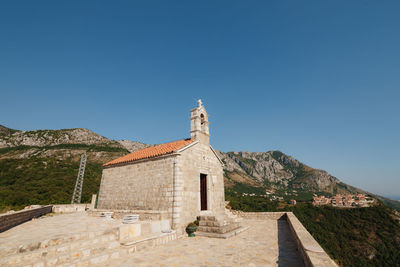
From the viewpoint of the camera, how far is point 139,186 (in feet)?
41.6

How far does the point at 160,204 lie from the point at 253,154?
15145cm

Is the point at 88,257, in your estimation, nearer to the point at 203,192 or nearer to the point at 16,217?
the point at 203,192

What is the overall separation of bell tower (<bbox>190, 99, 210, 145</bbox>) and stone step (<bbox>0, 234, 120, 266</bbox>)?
316 inches

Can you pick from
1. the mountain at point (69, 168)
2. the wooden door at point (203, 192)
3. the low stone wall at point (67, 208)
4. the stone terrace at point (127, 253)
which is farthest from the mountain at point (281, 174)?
the stone terrace at point (127, 253)

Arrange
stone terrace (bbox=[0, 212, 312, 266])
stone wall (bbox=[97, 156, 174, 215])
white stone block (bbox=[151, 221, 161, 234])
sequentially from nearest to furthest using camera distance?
stone terrace (bbox=[0, 212, 312, 266])
white stone block (bbox=[151, 221, 161, 234])
stone wall (bbox=[97, 156, 174, 215])

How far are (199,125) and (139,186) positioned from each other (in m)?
5.80

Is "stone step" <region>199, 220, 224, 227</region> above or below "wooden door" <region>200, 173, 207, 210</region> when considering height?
below

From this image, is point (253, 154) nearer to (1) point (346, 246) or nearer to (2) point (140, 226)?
(1) point (346, 246)

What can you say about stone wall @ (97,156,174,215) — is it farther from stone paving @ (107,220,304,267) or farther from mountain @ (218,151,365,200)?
mountain @ (218,151,365,200)

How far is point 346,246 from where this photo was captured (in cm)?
4188

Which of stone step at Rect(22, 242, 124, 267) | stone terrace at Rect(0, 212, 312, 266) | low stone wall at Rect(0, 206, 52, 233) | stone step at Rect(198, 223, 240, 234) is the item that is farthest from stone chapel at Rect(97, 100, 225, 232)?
low stone wall at Rect(0, 206, 52, 233)

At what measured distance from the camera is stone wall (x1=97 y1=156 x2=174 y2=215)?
1132 cm

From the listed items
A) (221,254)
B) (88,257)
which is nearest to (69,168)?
(88,257)

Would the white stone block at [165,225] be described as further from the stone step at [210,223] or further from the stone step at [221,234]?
the stone step at [210,223]
